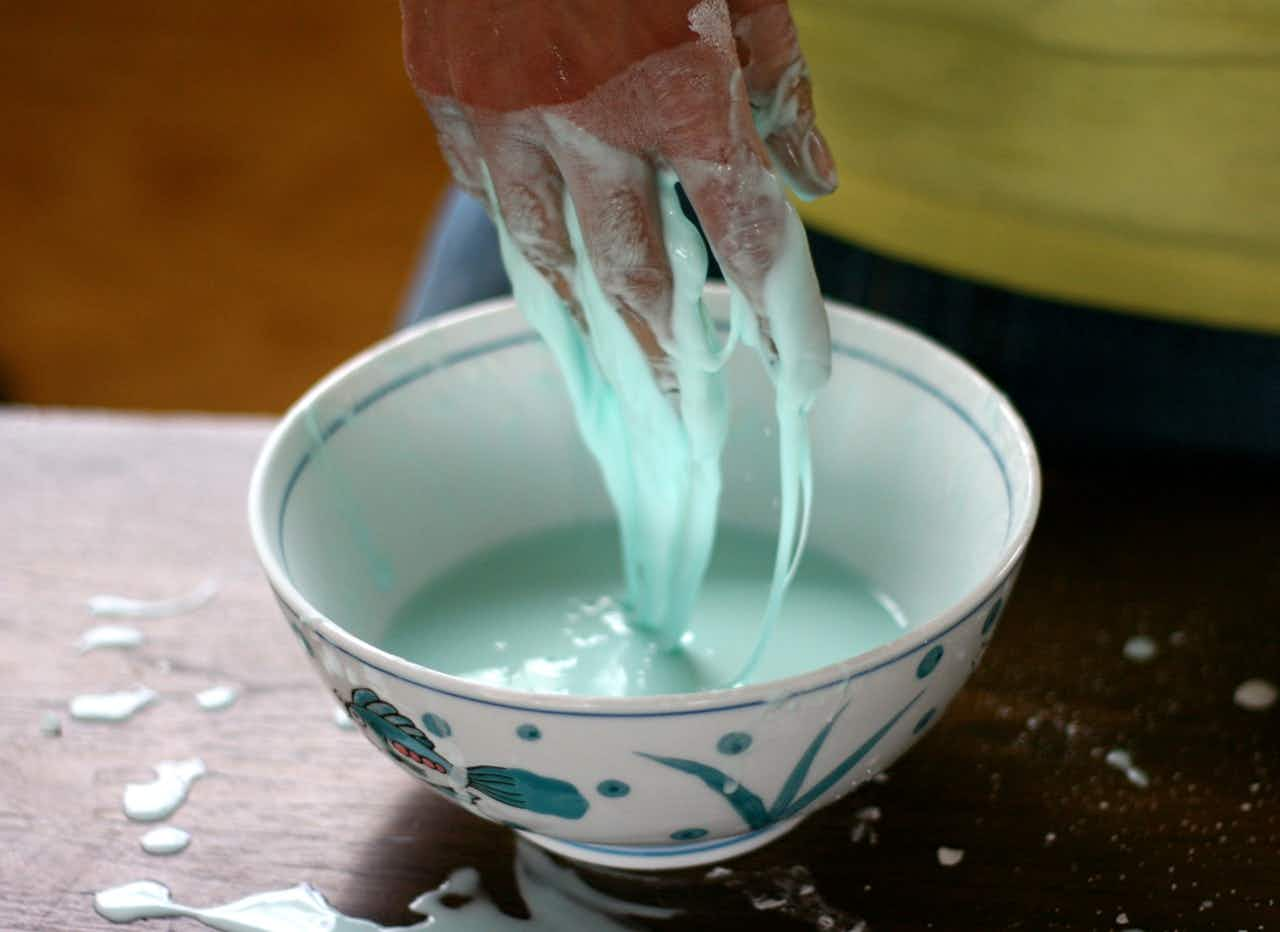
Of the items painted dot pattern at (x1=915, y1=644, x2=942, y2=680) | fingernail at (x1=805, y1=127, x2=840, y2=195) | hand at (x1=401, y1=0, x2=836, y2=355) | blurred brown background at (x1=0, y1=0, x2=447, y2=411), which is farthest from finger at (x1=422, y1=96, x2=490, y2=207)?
blurred brown background at (x1=0, y1=0, x2=447, y2=411)

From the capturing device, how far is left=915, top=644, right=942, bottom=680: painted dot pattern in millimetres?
437

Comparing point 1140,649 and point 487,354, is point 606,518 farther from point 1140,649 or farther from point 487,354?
point 1140,649

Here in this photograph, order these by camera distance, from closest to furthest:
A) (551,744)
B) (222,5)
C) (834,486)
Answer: (551,744), (834,486), (222,5)

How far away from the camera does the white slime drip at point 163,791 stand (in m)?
0.52

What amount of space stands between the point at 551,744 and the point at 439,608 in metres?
0.21

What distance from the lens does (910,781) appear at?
525 mm

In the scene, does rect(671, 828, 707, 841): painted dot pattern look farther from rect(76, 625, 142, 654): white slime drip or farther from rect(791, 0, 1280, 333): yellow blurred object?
rect(791, 0, 1280, 333): yellow blurred object

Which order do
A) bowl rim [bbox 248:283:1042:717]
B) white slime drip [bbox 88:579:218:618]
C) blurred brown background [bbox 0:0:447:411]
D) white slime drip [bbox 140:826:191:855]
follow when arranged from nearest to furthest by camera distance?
bowl rim [bbox 248:283:1042:717] < white slime drip [bbox 140:826:191:855] < white slime drip [bbox 88:579:218:618] < blurred brown background [bbox 0:0:447:411]

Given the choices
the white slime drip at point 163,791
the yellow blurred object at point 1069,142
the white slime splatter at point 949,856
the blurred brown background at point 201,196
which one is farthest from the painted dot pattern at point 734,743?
the blurred brown background at point 201,196

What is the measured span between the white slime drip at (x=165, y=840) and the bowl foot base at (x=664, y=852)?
0.12 meters

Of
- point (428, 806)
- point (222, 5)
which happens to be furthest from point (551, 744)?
point (222, 5)

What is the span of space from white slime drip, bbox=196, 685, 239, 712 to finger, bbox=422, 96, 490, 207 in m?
0.21

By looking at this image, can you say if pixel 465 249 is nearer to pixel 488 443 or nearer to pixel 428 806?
pixel 488 443

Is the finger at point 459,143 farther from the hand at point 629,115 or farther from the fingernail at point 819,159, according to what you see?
the fingernail at point 819,159
